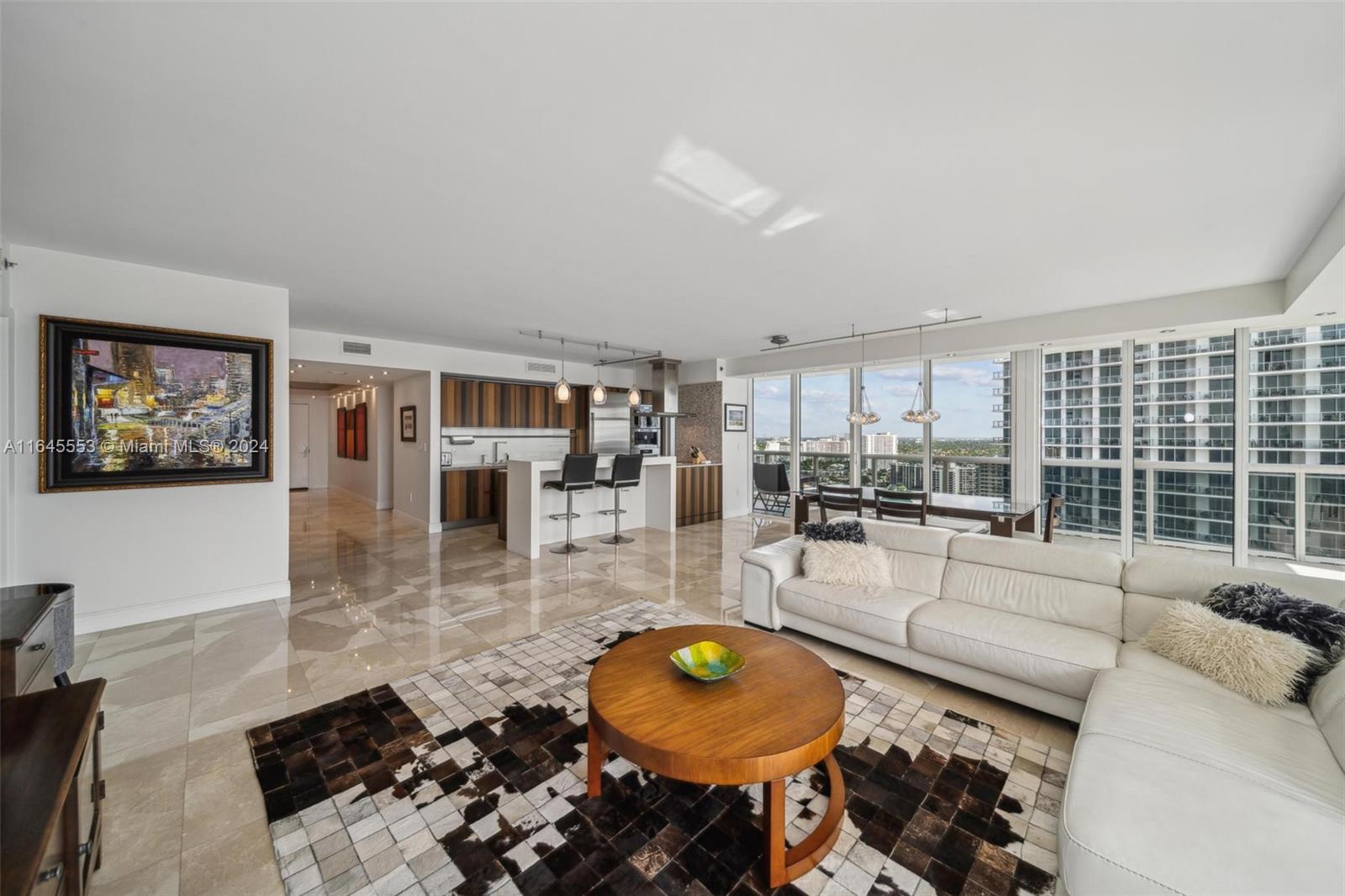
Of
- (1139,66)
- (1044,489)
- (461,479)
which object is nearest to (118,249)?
(461,479)

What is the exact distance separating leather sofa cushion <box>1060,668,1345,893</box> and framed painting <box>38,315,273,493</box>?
203 inches

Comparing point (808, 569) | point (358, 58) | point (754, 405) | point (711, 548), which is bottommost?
point (711, 548)

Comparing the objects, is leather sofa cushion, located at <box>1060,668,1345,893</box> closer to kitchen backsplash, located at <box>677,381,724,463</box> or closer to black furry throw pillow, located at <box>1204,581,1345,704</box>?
black furry throw pillow, located at <box>1204,581,1345,704</box>

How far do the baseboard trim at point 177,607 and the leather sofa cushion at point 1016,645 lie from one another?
4704 millimetres

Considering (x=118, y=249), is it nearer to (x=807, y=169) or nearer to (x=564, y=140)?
(x=564, y=140)

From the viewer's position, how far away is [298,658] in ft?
9.84

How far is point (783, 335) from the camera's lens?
20.2ft

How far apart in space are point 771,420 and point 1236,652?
6.57m

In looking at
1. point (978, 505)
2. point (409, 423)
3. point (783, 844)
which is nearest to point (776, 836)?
point (783, 844)

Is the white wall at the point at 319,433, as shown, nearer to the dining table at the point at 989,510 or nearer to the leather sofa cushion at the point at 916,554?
the dining table at the point at 989,510

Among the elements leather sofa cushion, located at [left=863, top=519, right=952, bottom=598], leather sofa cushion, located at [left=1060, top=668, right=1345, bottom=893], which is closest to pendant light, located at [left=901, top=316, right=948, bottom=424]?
leather sofa cushion, located at [left=863, top=519, right=952, bottom=598]

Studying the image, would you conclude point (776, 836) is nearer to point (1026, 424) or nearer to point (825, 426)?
point (1026, 424)

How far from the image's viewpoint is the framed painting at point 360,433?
29.9 ft

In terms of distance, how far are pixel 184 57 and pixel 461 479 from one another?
5.96 meters
